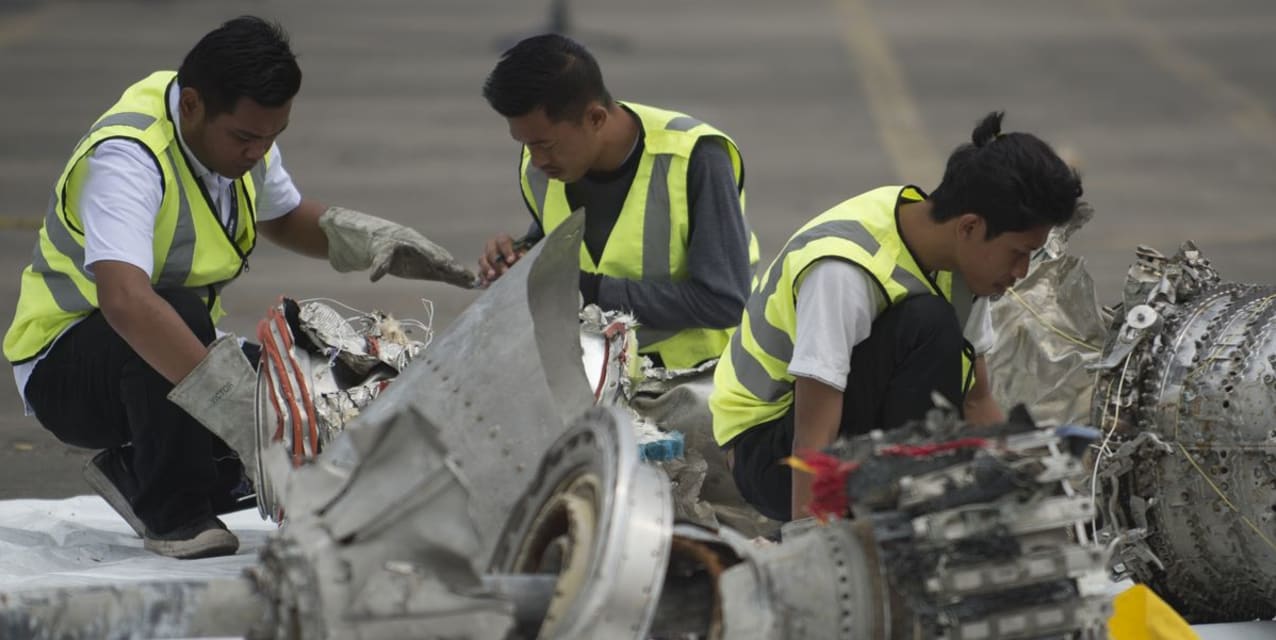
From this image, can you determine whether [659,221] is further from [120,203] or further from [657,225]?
[120,203]

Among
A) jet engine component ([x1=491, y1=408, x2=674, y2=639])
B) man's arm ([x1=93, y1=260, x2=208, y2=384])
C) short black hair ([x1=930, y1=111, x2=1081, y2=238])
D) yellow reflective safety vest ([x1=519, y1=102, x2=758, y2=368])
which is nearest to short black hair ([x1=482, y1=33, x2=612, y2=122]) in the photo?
yellow reflective safety vest ([x1=519, y1=102, x2=758, y2=368])

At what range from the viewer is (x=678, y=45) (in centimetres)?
→ 1534

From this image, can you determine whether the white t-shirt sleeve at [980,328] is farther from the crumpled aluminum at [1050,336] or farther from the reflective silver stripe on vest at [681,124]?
the reflective silver stripe on vest at [681,124]

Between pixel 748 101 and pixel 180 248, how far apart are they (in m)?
8.41

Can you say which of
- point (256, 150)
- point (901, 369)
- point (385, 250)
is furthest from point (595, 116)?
point (901, 369)

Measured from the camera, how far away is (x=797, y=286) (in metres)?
3.64

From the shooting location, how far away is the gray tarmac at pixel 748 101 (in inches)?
342

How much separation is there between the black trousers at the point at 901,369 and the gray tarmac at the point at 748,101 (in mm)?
2548

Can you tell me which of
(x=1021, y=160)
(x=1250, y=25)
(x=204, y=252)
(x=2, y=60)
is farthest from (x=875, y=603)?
(x=1250, y=25)

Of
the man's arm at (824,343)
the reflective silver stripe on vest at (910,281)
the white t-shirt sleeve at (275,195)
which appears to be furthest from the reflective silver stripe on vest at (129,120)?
the reflective silver stripe on vest at (910,281)

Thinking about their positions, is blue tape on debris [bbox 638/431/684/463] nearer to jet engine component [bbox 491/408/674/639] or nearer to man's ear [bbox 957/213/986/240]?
man's ear [bbox 957/213/986/240]

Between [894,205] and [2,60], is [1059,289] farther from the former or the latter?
[2,60]

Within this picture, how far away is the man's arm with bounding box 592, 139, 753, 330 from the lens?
4.50 m

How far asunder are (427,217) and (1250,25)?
9809 mm
